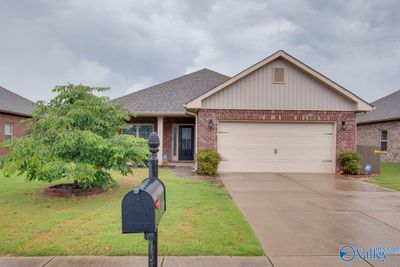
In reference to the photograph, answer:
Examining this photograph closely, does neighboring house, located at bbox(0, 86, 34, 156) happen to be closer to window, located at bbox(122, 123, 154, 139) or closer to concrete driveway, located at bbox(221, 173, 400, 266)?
window, located at bbox(122, 123, 154, 139)

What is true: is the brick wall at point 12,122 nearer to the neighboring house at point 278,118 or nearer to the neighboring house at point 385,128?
the neighboring house at point 278,118

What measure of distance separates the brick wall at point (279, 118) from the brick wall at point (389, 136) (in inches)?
331

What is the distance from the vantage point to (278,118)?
11.5 metres

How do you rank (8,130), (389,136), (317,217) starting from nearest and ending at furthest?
(317,217) < (8,130) < (389,136)

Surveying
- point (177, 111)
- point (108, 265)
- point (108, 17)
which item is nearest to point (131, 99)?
point (177, 111)

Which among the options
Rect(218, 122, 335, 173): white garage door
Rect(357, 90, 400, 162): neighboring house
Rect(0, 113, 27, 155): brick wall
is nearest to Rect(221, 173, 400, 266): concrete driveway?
Rect(218, 122, 335, 173): white garage door

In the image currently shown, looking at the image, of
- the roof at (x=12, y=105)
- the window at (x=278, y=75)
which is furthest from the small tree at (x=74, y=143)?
the roof at (x=12, y=105)

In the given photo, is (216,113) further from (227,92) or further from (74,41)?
(74,41)

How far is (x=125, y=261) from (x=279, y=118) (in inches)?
379

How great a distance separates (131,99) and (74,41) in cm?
437

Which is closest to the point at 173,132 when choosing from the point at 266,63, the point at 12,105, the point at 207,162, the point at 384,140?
the point at 207,162

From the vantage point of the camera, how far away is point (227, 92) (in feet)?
37.6

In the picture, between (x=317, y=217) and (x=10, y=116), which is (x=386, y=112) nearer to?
(x=317, y=217)

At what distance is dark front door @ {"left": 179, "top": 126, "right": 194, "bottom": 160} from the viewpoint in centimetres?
1543
